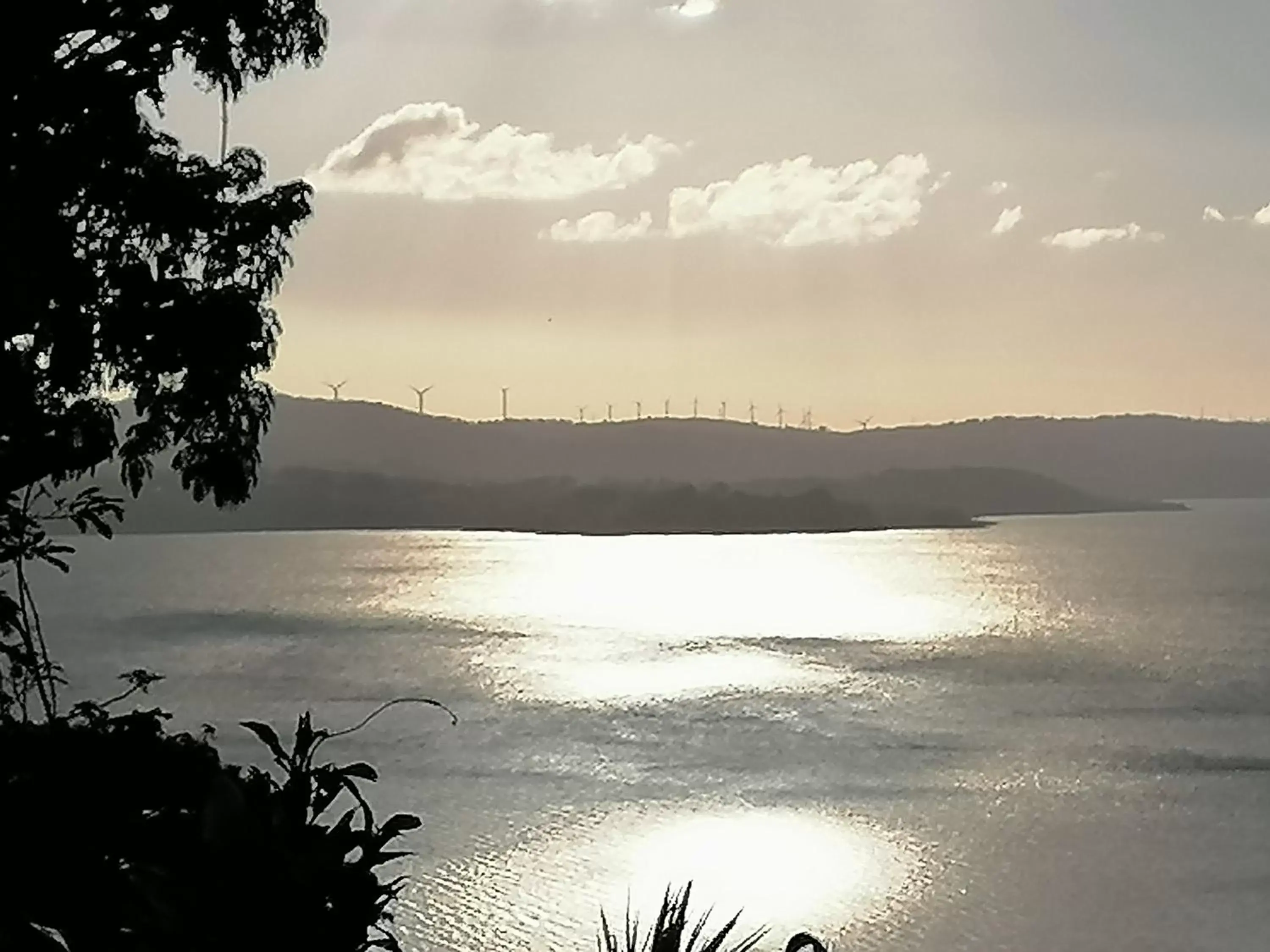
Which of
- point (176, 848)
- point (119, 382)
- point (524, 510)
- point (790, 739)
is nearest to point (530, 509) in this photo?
point (524, 510)

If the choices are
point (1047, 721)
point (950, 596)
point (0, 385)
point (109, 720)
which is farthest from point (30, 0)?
point (950, 596)

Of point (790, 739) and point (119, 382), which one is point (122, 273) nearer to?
point (119, 382)

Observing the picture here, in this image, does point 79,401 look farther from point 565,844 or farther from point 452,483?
point 452,483

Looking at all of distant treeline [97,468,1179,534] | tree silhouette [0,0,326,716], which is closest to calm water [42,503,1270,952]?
tree silhouette [0,0,326,716]

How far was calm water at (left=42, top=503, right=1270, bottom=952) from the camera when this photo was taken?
72.8 feet

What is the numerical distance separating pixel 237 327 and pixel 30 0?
2.06m

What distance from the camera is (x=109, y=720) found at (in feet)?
26.3

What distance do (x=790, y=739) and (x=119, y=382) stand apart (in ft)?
96.9

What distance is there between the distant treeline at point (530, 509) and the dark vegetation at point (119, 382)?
159770mm

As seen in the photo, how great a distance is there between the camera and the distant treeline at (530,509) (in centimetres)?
16988

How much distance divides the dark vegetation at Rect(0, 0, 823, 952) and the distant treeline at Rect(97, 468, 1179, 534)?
15977 centimetres

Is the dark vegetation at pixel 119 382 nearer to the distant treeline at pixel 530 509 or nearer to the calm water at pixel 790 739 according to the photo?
the calm water at pixel 790 739

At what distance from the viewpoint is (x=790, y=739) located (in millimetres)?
36594

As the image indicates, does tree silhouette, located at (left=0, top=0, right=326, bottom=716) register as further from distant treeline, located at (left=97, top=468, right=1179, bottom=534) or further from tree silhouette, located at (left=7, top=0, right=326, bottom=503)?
distant treeline, located at (left=97, top=468, right=1179, bottom=534)
